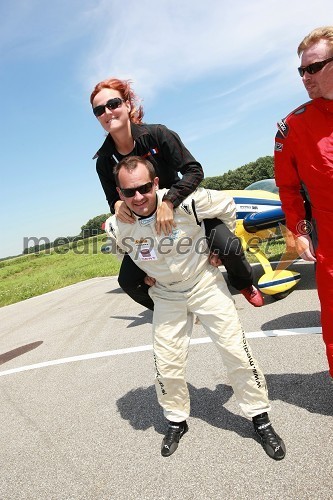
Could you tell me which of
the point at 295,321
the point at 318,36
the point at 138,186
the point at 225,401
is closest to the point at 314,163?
the point at 318,36

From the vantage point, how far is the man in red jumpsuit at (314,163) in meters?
2.24

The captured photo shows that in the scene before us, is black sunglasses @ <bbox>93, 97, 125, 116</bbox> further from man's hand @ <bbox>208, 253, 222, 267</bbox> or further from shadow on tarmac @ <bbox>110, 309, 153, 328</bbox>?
shadow on tarmac @ <bbox>110, 309, 153, 328</bbox>

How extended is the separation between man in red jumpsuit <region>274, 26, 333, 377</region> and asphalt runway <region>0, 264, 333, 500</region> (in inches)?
27.6

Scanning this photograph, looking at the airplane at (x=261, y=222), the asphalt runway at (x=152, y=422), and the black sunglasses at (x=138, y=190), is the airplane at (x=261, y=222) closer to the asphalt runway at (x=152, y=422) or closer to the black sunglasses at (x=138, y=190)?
the asphalt runway at (x=152, y=422)

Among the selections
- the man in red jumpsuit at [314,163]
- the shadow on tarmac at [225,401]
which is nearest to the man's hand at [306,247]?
the man in red jumpsuit at [314,163]

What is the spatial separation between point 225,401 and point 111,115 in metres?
2.42

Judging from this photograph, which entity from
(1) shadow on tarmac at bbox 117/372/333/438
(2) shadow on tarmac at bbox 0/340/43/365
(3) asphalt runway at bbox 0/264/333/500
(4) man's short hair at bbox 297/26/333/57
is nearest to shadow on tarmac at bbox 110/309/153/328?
(3) asphalt runway at bbox 0/264/333/500

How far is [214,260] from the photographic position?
9.07 feet

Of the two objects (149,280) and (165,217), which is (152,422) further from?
(165,217)

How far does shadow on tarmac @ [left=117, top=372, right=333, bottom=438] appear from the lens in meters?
2.82

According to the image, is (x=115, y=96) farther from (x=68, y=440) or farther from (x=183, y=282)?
(x=68, y=440)

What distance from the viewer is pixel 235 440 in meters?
2.62

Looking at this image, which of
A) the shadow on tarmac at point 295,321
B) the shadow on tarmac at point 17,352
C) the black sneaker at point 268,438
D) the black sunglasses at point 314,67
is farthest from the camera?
the shadow on tarmac at point 17,352

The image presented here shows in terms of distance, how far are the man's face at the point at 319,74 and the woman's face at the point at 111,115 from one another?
1.18 meters
